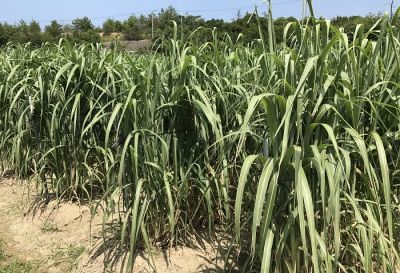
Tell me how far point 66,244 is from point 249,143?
1237mm

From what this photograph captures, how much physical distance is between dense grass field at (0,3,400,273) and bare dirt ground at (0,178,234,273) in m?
0.11

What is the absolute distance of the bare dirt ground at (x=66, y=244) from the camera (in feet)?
7.43

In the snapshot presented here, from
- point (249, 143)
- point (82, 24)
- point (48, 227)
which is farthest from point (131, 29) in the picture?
point (249, 143)

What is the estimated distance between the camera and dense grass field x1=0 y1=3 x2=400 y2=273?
158cm

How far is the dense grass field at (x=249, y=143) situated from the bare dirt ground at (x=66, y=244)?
109mm

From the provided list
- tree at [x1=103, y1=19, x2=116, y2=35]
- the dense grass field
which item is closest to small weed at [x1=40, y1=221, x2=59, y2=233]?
the dense grass field

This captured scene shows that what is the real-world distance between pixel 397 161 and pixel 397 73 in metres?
0.36

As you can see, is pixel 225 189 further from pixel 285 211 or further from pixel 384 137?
pixel 384 137

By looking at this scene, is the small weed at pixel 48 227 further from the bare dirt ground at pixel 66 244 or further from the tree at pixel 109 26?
the tree at pixel 109 26

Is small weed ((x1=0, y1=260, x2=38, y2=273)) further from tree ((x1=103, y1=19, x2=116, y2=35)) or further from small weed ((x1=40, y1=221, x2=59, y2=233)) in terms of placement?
tree ((x1=103, y1=19, x2=116, y2=35))

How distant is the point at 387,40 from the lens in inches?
Answer: 80.8

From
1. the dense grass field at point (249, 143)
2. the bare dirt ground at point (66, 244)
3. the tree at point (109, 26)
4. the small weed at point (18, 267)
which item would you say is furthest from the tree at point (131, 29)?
the small weed at point (18, 267)

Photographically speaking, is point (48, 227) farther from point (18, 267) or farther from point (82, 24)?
point (82, 24)

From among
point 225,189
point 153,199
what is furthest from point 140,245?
point 225,189
